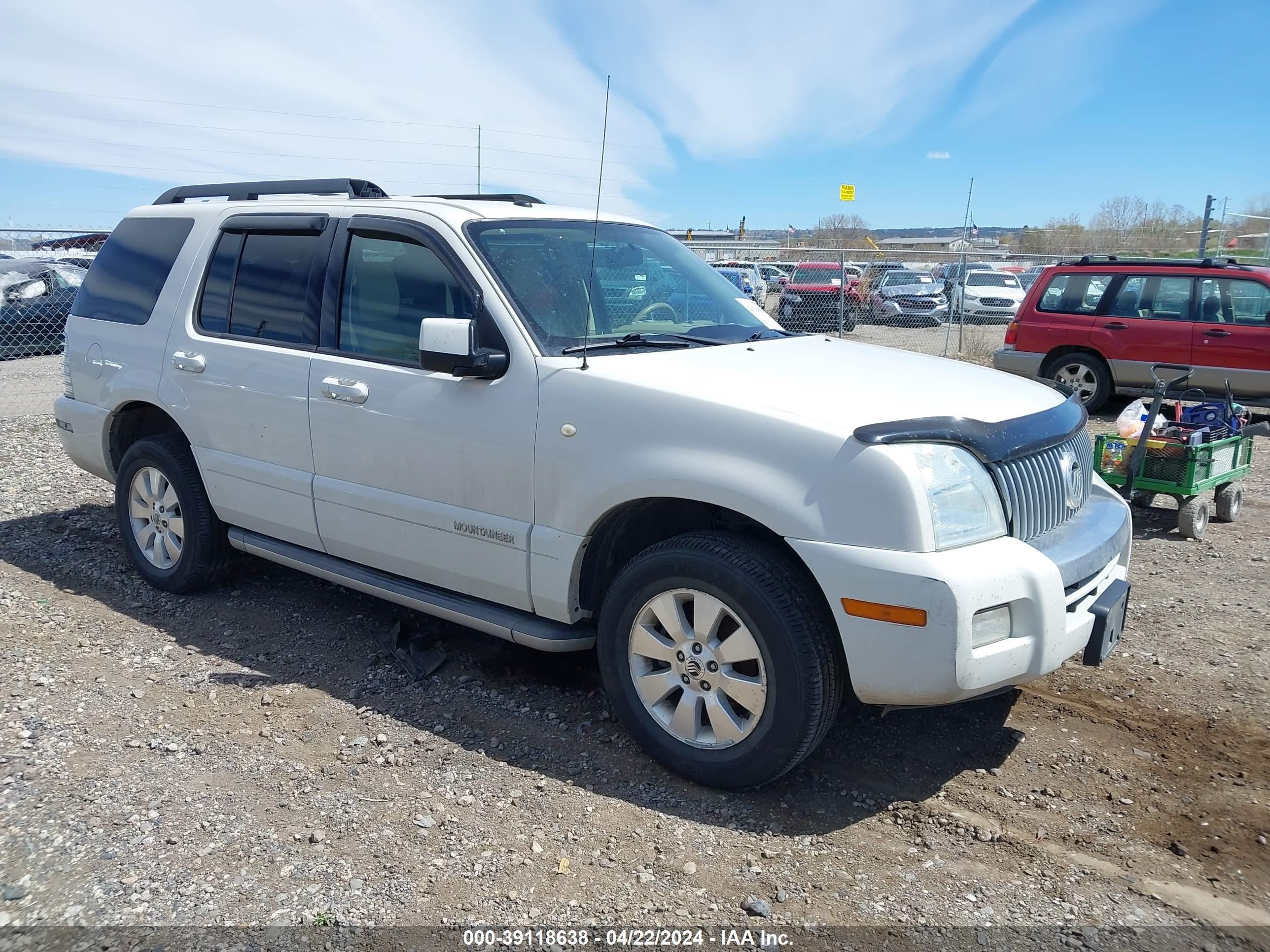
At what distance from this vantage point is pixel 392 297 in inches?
166

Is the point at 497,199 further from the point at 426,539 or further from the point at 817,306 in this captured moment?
the point at 817,306

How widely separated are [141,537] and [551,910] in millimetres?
3706

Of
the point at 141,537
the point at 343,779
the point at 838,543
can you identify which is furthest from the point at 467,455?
the point at 141,537

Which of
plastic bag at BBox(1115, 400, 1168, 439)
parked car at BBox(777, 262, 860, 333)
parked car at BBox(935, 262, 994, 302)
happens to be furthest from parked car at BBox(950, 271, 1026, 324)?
plastic bag at BBox(1115, 400, 1168, 439)

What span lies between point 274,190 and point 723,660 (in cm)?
367

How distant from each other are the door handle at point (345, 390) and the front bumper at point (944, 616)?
2.02m

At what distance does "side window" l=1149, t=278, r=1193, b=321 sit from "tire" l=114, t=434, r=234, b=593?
409 inches

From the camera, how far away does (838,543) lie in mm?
2994

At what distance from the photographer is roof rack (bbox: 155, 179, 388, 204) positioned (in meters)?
4.79

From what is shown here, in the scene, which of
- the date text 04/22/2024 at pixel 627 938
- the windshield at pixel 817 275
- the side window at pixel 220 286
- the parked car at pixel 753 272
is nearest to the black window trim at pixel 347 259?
the side window at pixel 220 286

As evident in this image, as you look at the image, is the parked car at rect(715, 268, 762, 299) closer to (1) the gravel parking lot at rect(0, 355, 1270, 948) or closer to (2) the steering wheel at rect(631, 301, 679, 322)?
(2) the steering wheel at rect(631, 301, 679, 322)

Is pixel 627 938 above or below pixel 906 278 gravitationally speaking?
below

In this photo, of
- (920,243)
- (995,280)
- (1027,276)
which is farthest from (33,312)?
(920,243)

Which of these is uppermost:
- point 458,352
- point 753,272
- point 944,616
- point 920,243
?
point 920,243
